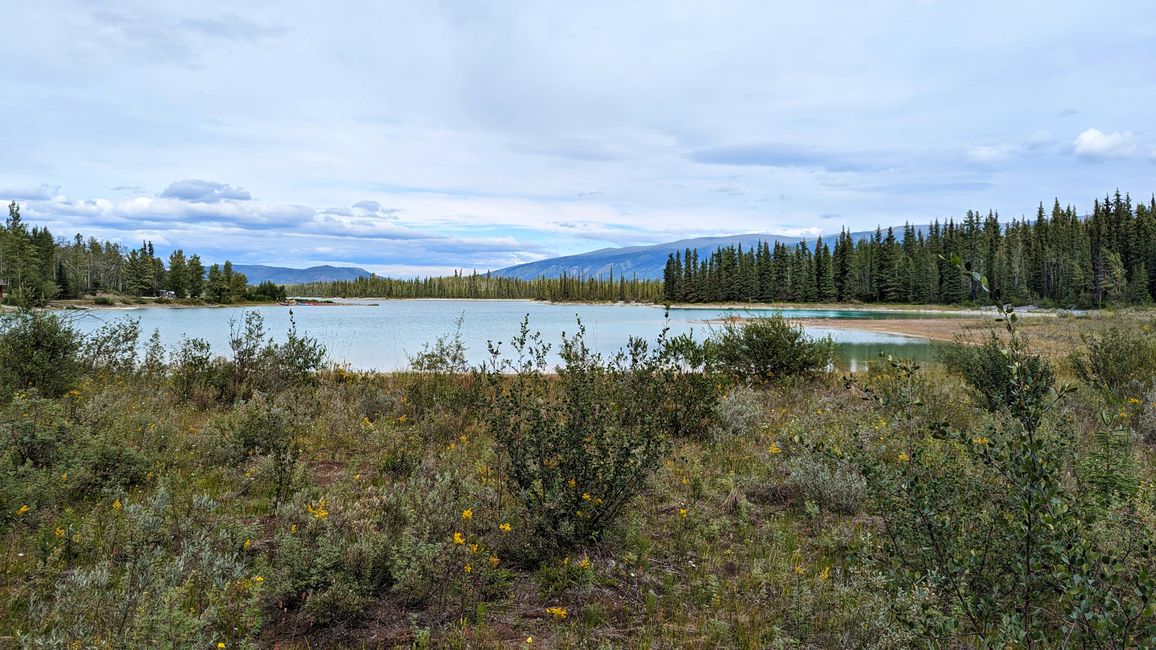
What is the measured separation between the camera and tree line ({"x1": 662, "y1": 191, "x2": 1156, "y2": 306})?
246 feet

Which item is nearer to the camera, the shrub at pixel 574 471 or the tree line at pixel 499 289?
the shrub at pixel 574 471

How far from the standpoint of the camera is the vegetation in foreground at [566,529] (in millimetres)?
2758

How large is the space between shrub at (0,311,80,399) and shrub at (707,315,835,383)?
10872 millimetres

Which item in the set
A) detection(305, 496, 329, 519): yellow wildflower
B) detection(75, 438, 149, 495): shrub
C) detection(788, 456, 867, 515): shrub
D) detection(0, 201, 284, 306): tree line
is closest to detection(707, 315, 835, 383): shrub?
detection(788, 456, 867, 515): shrub

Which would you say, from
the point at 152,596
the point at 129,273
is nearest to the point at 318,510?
the point at 152,596

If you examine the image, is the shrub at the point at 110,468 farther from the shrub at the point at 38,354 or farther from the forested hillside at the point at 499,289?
the forested hillside at the point at 499,289

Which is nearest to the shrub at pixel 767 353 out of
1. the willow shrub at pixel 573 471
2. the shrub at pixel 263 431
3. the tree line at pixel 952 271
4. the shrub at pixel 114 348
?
the willow shrub at pixel 573 471

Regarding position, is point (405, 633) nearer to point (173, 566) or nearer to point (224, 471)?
point (173, 566)

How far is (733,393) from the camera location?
30.3ft

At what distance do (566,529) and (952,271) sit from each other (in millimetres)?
83018

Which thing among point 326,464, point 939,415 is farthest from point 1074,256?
point 326,464

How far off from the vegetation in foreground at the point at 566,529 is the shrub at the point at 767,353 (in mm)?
4740

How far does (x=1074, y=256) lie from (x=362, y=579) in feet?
335

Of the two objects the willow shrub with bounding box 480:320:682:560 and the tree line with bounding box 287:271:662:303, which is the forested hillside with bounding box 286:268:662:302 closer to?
the tree line with bounding box 287:271:662:303
